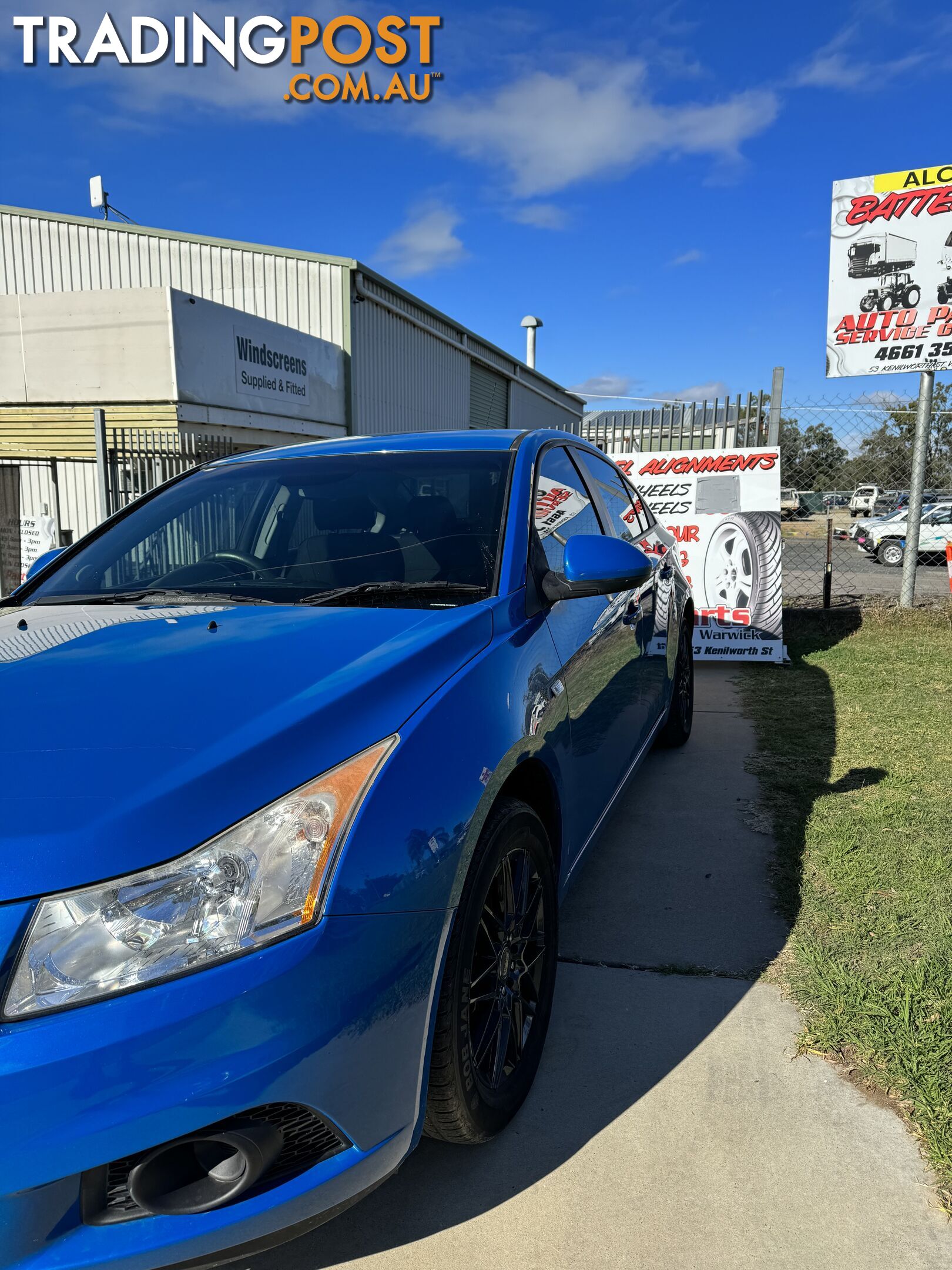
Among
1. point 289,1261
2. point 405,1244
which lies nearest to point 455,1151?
point 405,1244

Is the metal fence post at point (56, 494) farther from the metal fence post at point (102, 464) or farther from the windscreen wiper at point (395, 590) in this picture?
the windscreen wiper at point (395, 590)

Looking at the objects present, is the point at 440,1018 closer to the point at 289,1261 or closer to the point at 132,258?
the point at 289,1261

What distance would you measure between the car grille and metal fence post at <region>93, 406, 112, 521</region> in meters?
8.46

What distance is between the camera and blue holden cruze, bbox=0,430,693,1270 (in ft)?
4.15

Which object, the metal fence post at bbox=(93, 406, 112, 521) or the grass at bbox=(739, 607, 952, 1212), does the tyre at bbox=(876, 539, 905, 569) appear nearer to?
the grass at bbox=(739, 607, 952, 1212)

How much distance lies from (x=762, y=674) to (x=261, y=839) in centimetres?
645

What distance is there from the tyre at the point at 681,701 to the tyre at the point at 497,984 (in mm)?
2637

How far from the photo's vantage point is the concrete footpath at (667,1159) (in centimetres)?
176

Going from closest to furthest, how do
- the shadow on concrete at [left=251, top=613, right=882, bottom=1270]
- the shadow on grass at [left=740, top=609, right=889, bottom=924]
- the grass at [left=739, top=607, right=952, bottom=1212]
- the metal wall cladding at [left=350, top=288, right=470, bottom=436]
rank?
the shadow on concrete at [left=251, top=613, right=882, bottom=1270] → the grass at [left=739, top=607, right=952, bottom=1212] → the shadow on grass at [left=740, top=609, right=889, bottom=924] → the metal wall cladding at [left=350, top=288, right=470, bottom=436]

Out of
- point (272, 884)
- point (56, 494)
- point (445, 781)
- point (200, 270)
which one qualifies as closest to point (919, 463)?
point (445, 781)

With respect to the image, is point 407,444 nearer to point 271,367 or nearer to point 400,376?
point 271,367

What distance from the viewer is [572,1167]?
197cm

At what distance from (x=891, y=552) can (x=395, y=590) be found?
20941 millimetres

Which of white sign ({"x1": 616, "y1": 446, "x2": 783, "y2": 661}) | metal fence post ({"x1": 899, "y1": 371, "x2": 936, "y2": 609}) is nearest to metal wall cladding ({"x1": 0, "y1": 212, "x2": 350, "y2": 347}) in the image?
white sign ({"x1": 616, "y1": 446, "x2": 783, "y2": 661})
